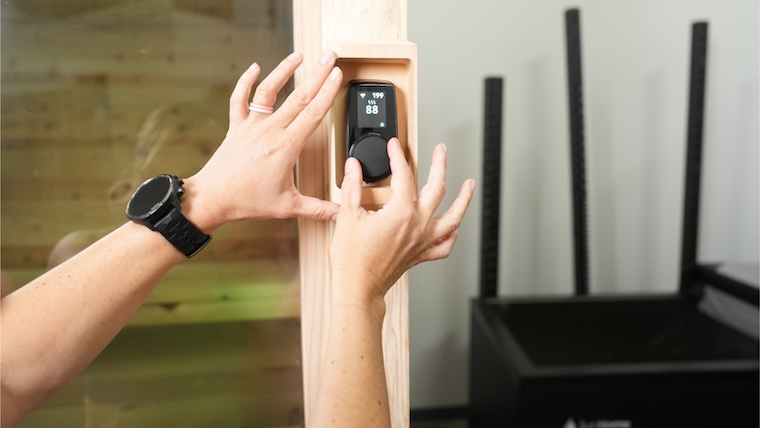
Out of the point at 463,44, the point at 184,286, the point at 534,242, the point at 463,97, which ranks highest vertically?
the point at 463,44

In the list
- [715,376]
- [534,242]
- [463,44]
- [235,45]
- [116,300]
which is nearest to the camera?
[116,300]

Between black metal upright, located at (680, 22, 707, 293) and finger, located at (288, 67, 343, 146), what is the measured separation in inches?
46.8

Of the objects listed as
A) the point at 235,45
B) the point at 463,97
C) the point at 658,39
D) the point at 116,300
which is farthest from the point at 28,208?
the point at 658,39

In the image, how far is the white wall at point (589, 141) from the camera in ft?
4.90

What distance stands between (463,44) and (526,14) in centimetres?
20

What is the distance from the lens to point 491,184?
4.37 feet

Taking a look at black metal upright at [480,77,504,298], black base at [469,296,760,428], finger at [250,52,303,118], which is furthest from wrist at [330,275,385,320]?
black metal upright at [480,77,504,298]

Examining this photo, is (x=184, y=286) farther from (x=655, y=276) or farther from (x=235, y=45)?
(x=655, y=276)

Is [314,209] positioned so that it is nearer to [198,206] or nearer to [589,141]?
[198,206]

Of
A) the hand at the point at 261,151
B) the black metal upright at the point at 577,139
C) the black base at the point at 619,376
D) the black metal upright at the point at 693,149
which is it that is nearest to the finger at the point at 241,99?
the hand at the point at 261,151

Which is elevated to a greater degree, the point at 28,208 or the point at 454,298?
the point at 28,208

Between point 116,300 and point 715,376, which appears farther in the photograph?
point 715,376

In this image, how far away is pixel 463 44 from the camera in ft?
4.83

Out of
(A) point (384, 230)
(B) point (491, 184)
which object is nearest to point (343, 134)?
(A) point (384, 230)
